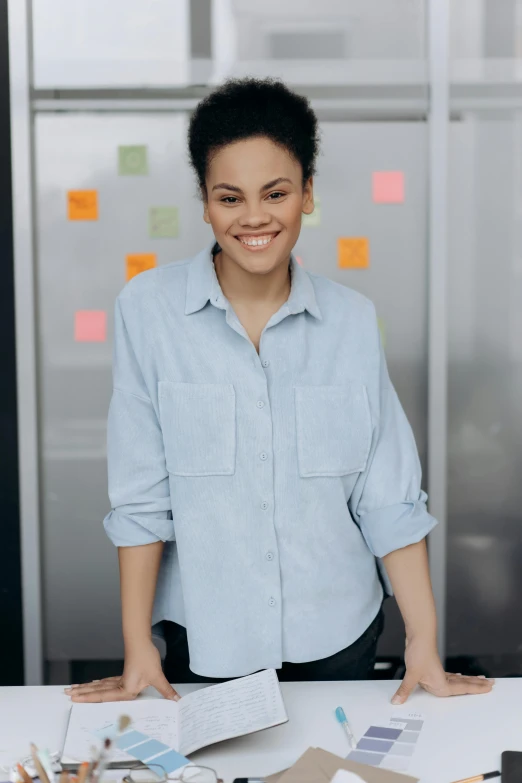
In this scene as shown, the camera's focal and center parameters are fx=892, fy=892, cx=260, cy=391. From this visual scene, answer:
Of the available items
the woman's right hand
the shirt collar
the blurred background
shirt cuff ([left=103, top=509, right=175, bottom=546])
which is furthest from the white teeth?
the blurred background

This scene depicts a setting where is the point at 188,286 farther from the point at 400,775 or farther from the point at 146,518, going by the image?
the point at 400,775

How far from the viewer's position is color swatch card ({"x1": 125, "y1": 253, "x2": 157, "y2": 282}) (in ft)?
8.75

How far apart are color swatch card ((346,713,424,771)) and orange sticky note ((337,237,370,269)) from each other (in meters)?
1.60

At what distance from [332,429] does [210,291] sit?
31cm

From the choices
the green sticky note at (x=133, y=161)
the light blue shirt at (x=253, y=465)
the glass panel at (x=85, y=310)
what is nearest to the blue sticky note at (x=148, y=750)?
the light blue shirt at (x=253, y=465)

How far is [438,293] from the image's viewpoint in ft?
8.72

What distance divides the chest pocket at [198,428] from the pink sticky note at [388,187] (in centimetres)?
136

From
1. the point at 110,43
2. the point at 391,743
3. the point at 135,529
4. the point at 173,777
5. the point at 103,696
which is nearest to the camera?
the point at 173,777

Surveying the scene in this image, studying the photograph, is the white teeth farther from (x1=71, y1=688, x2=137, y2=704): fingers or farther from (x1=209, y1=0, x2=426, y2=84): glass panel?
(x1=209, y1=0, x2=426, y2=84): glass panel

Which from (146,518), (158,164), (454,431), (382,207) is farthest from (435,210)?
(146,518)

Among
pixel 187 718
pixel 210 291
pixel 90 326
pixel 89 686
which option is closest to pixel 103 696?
pixel 89 686

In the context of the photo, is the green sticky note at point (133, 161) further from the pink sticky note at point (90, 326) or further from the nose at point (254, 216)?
the nose at point (254, 216)

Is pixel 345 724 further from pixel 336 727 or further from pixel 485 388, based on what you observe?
pixel 485 388

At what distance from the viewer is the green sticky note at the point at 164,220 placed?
265 centimetres
